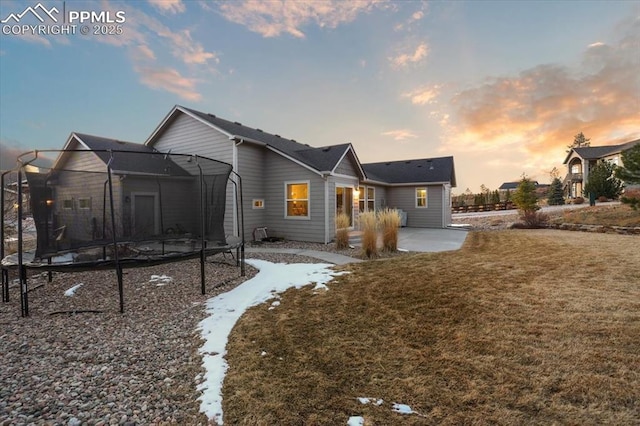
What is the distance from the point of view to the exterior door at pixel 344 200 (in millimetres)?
11003

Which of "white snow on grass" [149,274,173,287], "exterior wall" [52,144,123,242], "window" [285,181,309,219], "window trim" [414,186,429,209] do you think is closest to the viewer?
"exterior wall" [52,144,123,242]

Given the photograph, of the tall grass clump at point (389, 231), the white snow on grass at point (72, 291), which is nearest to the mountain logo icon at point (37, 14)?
the white snow on grass at point (72, 291)

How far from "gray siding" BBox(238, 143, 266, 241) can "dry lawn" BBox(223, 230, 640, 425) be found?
229 inches

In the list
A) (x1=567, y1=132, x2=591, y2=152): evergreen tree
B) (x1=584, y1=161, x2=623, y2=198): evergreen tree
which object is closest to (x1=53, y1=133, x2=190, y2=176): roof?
(x1=584, y1=161, x2=623, y2=198): evergreen tree

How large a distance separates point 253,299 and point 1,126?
12624 mm

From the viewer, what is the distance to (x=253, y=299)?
4223 millimetres

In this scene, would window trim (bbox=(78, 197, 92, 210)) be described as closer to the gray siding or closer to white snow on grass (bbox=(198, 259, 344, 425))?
white snow on grass (bbox=(198, 259, 344, 425))

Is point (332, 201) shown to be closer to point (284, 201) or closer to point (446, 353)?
point (284, 201)

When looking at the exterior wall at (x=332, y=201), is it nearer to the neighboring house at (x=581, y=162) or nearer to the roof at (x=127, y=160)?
the roof at (x=127, y=160)

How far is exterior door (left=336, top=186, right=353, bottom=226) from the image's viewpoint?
36.1 feet

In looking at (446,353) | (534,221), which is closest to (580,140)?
(534,221)

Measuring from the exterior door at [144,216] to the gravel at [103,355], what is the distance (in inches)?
66.6

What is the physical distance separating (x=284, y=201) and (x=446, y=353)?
8289mm

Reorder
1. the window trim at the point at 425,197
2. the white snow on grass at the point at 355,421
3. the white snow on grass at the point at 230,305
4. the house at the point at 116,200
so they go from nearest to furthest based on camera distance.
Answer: the white snow on grass at the point at 355,421 → the white snow on grass at the point at 230,305 → the house at the point at 116,200 → the window trim at the point at 425,197
